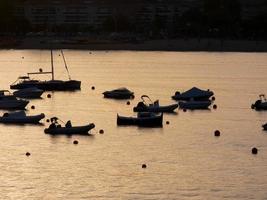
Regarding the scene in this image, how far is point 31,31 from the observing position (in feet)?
590

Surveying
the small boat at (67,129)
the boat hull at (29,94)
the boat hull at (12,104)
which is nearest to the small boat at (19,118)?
the small boat at (67,129)

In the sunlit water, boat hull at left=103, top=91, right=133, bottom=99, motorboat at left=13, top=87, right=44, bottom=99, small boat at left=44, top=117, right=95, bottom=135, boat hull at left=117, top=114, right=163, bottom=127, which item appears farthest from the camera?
boat hull at left=103, top=91, right=133, bottom=99

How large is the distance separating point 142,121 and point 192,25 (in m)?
116

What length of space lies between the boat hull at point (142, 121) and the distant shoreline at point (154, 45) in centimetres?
9461

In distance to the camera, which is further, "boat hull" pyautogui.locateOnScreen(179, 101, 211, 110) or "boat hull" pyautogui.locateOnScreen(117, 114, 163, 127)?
"boat hull" pyautogui.locateOnScreen(179, 101, 211, 110)

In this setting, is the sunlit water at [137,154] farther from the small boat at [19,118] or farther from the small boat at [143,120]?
the small boat at [19,118]

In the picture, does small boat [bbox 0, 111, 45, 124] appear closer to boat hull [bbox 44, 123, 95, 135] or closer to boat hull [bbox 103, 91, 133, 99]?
boat hull [bbox 44, 123, 95, 135]

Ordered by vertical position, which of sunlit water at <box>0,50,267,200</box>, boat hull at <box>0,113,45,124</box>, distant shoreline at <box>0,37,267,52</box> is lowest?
sunlit water at <box>0,50,267,200</box>

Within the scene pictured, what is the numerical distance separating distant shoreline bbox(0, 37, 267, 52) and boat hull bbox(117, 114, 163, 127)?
310 ft

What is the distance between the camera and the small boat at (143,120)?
52625 millimetres

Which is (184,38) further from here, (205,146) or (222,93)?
(205,146)

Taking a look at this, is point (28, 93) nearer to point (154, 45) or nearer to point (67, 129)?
point (67, 129)

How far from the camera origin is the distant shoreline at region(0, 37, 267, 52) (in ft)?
489

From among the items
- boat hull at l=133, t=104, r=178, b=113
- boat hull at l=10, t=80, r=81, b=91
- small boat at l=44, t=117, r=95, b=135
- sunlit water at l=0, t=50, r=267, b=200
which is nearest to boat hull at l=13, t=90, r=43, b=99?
sunlit water at l=0, t=50, r=267, b=200
